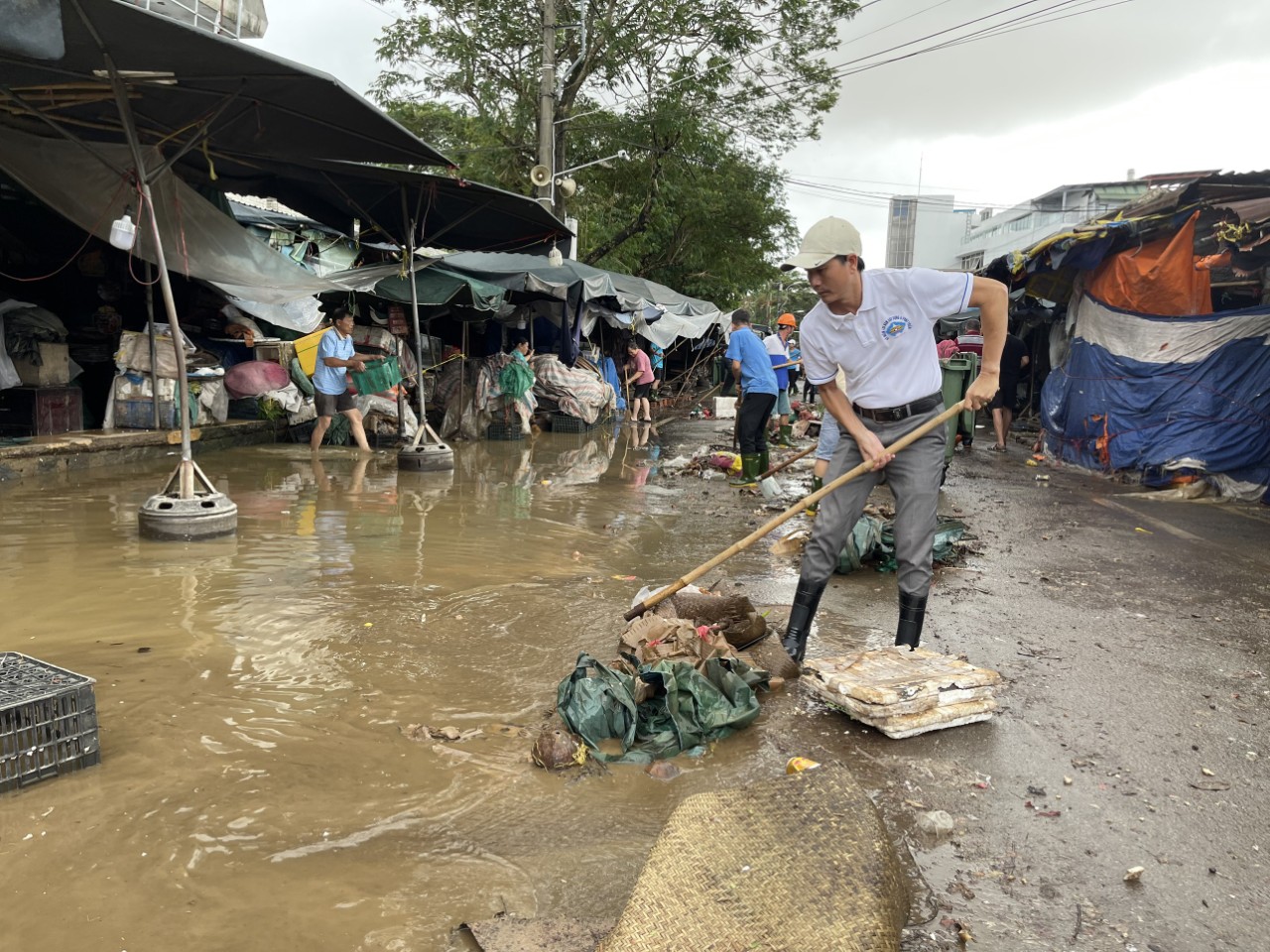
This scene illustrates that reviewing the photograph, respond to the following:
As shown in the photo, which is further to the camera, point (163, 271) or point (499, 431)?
point (499, 431)

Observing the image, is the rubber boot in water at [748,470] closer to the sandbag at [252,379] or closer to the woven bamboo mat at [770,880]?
the sandbag at [252,379]

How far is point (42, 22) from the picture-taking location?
3500 millimetres

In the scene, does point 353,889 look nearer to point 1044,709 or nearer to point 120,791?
point 120,791

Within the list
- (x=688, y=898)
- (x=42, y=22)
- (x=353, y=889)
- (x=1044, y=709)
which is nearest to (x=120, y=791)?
(x=353, y=889)

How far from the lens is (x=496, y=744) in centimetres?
327

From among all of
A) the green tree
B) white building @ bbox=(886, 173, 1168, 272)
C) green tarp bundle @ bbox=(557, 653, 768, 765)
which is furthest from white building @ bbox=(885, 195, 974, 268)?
green tarp bundle @ bbox=(557, 653, 768, 765)

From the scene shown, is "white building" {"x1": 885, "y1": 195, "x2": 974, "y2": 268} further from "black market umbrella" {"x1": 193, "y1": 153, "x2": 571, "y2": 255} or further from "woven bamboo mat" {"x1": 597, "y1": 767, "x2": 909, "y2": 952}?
"woven bamboo mat" {"x1": 597, "y1": 767, "x2": 909, "y2": 952}

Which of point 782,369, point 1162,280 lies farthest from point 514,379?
point 1162,280

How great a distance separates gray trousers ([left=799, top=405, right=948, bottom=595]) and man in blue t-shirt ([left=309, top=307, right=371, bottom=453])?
7.65 metres

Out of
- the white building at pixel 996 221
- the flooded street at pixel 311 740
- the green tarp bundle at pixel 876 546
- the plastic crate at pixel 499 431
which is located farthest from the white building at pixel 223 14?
the white building at pixel 996 221

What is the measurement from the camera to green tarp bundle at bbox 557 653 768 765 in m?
3.29

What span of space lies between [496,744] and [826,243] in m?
2.46

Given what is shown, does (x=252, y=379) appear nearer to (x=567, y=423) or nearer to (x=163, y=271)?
(x=567, y=423)

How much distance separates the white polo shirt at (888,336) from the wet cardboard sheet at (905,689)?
1160 millimetres
